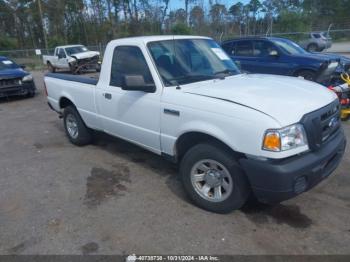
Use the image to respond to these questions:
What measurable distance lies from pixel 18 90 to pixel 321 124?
10921 millimetres

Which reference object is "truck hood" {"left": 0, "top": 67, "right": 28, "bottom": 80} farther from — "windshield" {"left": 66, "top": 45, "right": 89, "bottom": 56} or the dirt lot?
"windshield" {"left": 66, "top": 45, "right": 89, "bottom": 56}

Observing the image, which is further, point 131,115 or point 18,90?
point 18,90

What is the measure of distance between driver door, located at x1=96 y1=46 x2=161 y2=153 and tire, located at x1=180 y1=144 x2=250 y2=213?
65 cm

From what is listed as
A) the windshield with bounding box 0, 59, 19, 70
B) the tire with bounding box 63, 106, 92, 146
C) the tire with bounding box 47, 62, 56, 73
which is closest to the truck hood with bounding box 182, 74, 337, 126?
the tire with bounding box 63, 106, 92, 146

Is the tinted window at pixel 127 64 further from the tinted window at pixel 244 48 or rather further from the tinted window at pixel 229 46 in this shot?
the tinted window at pixel 229 46

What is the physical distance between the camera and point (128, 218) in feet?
11.6

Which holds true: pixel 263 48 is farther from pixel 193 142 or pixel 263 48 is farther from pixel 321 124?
pixel 321 124

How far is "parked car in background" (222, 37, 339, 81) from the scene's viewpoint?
906 cm

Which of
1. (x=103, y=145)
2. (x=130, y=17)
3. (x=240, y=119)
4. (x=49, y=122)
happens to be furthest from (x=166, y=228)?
(x=130, y=17)

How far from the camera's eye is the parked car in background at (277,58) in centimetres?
906

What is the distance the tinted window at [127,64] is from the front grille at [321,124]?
1.83 meters

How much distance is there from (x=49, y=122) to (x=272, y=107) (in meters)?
6.53

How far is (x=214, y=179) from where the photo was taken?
11.4 ft

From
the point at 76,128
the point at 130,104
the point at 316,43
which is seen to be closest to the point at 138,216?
the point at 130,104
